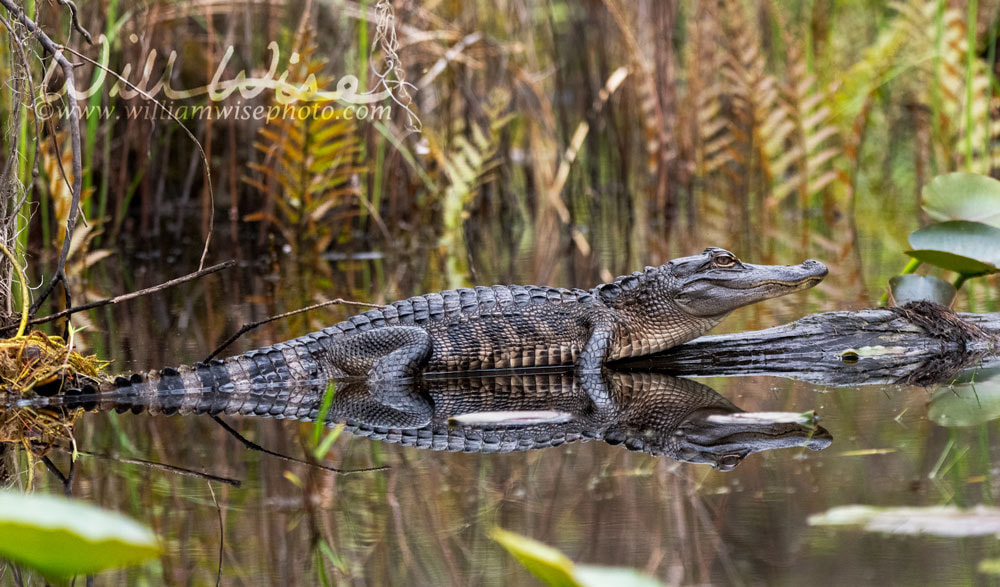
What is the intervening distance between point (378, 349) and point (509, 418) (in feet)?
3.34

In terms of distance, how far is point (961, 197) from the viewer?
4602mm

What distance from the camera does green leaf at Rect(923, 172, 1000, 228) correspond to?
14.9ft

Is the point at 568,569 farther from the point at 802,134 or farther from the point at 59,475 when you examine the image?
the point at 802,134

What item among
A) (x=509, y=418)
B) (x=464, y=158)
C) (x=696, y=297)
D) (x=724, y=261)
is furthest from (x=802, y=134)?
(x=509, y=418)

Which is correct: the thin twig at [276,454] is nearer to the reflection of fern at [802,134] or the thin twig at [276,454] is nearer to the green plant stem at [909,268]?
the green plant stem at [909,268]

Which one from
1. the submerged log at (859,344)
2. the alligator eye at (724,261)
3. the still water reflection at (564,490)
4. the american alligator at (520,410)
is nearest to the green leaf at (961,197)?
the submerged log at (859,344)

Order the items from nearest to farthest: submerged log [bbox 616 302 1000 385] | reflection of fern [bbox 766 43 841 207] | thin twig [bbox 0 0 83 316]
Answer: thin twig [bbox 0 0 83 316] → submerged log [bbox 616 302 1000 385] → reflection of fern [bbox 766 43 841 207]

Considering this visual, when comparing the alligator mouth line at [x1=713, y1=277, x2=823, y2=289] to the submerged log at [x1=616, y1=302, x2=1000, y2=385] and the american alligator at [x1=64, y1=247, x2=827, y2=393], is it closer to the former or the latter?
the american alligator at [x1=64, y1=247, x2=827, y2=393]

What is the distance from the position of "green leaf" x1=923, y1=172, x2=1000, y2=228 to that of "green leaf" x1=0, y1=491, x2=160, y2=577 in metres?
3.93

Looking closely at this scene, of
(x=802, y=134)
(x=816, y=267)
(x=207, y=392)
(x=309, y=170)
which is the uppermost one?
(x=802, y=134)

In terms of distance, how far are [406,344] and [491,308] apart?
1.40ft

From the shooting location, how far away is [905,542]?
2281 millimetres

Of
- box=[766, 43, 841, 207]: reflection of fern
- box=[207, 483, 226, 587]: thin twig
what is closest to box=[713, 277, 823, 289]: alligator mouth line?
box=[207, 483, 226, 587]: thin twig

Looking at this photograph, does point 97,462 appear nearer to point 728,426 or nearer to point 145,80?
point 728,426
